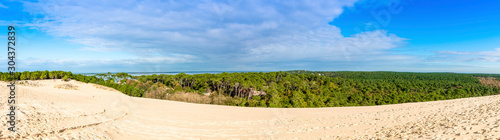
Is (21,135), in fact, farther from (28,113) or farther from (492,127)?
(492,127)

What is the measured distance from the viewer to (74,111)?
12328 millimetres

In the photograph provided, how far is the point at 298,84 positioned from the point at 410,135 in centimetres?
4398

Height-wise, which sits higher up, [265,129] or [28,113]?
[28,113]

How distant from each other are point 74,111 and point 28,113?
2776 mm

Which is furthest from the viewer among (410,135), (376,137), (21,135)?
(376,137)

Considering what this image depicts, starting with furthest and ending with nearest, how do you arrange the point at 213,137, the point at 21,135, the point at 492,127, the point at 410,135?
the point at 213,137 < the point at 410,135 < the point at 492,127 < the point at 21,135


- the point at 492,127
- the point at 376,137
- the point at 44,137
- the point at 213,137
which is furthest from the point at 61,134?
the point at 492,127

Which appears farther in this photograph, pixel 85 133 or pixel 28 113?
pixel 28 113

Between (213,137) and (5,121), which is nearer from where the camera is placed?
(5,121)

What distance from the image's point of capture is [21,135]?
7191mm

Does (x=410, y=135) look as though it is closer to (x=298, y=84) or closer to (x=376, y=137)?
(x=376, y=137)

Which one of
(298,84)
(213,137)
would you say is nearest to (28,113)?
(213,137)

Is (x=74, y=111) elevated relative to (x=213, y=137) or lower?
elevated

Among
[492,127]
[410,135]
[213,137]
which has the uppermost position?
[492,127]
